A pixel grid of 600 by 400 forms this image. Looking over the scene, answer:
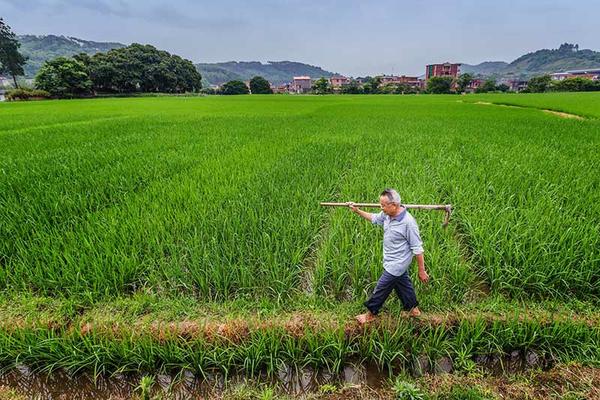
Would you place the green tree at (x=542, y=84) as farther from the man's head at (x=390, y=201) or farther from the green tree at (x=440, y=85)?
the man's head at (x=390, y=201)

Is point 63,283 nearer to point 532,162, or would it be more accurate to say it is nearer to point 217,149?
point 217,149

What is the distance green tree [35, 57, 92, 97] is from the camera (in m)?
38.4

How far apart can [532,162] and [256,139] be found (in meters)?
6.07

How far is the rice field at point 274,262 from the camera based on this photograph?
2041mm

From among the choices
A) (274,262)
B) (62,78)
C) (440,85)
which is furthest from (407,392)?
(440,85)

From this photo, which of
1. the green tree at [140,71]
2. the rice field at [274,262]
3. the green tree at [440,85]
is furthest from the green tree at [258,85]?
the rice field at [274,262]

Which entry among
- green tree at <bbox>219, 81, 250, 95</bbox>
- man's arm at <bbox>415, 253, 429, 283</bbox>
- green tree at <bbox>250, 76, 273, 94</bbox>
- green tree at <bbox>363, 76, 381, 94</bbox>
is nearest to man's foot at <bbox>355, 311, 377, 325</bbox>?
man's arm at <bbox>415, 253, 429, 283</bbox>

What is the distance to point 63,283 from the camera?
2512mm

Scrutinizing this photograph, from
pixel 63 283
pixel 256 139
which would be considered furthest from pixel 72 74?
pixel 63 283

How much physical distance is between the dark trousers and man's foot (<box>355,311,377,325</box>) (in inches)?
2.0

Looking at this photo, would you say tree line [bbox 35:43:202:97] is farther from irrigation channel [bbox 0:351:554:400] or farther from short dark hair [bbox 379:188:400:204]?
short dark hair [bbox 379:188:400:204]

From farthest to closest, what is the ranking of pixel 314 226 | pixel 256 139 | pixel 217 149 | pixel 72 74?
pixel 72 74 < pixel 256 139 < pixel 217 149 < pixel 314 226

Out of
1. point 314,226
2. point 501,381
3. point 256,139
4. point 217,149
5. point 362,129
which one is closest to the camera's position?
point 501,381

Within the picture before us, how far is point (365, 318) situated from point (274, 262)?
829 millimetres
